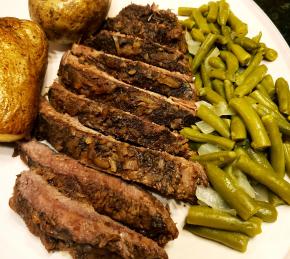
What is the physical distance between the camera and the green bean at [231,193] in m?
3.23

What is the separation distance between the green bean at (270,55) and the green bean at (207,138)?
1.17m

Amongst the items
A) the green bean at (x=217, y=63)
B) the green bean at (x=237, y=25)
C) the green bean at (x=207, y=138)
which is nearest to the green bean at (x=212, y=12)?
the green bean at (x=237, y=25)

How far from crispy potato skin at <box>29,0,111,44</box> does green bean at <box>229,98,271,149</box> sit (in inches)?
61.6

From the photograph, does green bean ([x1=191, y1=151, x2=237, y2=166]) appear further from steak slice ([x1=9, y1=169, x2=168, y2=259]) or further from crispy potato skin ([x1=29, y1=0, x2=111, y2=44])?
crispy potato skin ([x1=29, y1=0, x2=111, y2=44])

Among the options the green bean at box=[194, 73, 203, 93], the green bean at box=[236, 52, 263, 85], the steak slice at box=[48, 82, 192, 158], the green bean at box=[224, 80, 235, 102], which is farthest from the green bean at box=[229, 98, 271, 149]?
the steak slice at box=[48, 82, 192, 158]

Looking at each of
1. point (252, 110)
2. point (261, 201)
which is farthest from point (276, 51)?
point (261, 201)

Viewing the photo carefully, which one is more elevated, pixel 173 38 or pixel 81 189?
pixel 173 38

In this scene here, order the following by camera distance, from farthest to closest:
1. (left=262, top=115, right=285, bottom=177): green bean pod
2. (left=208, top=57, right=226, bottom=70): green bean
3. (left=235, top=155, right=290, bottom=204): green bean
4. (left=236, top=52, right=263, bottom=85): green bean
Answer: (left=208, top=57, right=226, bottom=70): green bean
(left=236, top=52, right=263, bottom=85): green bean
(left=262, top=115, right=285, bottom=177): green bean pod
(left=235, top=155, right=290, bottom=204): green bean

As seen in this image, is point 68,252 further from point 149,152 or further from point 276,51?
point 276,51

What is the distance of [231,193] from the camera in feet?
10.8

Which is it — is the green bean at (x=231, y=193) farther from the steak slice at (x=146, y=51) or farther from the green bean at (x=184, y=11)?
the green bean at (x=184, y=11)

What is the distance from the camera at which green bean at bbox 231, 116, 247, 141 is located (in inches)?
139

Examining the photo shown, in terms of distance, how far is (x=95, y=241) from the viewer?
2.92 meters

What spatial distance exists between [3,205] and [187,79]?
1978 millimetres
